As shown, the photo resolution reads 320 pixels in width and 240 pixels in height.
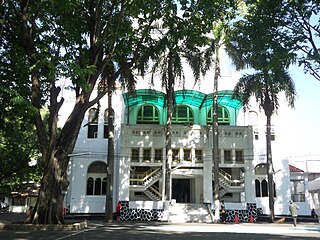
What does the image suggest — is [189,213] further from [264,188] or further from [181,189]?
[264,188]

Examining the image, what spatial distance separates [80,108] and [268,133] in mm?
14139

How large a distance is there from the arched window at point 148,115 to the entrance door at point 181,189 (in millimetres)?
5243

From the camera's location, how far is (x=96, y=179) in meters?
28.3

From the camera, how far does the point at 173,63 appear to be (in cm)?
2353

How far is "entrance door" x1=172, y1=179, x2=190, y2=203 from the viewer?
29391 mm

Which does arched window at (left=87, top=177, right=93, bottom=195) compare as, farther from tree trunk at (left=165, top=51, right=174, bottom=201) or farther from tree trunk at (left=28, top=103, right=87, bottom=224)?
tree trunk at (left=28, top=103, right=87, bottom=224)

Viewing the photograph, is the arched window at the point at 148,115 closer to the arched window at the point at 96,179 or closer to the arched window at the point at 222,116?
the arched window at the point at 222,116

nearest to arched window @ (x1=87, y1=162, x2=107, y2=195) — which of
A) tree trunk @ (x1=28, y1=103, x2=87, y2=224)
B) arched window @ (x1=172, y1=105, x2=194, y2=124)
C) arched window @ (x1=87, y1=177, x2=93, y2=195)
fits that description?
arched window @ (x1=87, y1=177, x2=93, y2=195)

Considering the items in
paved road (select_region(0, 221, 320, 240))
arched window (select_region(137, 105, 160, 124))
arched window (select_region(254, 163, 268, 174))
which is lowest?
paved road (select_region(0, 221, 320, 240))

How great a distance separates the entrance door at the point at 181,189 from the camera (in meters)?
29.4

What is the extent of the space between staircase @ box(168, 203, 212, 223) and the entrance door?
4202 mm

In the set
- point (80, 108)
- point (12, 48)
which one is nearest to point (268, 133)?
point (80, 108)

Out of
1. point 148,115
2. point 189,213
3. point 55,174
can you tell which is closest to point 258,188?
point 189,213

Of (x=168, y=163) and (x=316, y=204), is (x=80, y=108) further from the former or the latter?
(x=316, y=204)
